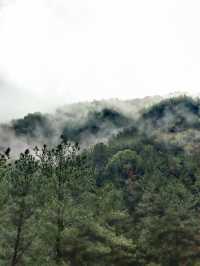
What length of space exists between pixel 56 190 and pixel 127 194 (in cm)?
6278

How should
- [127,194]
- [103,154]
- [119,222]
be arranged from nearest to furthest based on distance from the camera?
[119,222] < [127,194] < [103,154]

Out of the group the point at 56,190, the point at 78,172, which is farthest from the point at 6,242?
the point at 78,172

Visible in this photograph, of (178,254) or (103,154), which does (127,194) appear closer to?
(178,254)

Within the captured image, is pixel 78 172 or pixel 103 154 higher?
pixel 103 154

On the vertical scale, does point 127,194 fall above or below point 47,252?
above

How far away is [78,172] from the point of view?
115 feet

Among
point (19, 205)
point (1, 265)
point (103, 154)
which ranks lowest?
point (1, 265)

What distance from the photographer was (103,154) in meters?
170

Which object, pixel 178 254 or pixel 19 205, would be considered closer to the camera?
pixel 19 205

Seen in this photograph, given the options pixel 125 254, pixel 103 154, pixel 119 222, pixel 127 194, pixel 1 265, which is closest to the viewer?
pixel 1 265

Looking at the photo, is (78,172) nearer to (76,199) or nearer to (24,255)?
(76,199)

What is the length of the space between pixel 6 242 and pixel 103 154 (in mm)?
136121

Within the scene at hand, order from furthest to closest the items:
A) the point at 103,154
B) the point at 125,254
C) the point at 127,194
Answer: the point at 103,154
the point at 127,194
the point at 125,254

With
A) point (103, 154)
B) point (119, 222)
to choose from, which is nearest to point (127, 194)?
point (119, 222)
